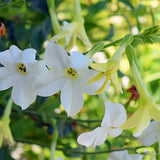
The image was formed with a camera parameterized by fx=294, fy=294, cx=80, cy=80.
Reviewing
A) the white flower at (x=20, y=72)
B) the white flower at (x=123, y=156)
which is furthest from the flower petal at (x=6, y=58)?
the white flower at (x=123, y=156)

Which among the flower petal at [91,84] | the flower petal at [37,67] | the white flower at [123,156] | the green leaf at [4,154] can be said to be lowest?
the green leaf at [4,154]

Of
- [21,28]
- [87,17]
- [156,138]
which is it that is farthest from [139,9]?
[156,138]

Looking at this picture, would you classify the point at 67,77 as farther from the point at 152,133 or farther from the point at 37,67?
the point at 152,133

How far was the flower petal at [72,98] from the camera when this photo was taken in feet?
1.38

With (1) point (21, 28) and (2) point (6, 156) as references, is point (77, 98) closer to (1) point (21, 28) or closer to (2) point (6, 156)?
(2) point (6, 156)

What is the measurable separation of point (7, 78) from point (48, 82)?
0.26 ft

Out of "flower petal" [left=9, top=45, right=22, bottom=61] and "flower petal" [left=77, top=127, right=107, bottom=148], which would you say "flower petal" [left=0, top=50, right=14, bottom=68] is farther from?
"flower petal" [left=77, top=127, right=107, bottom=148]

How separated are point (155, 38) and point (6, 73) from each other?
231 millimetres

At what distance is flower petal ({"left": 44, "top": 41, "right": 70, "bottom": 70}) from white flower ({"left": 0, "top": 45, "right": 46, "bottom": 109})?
0.05 feet

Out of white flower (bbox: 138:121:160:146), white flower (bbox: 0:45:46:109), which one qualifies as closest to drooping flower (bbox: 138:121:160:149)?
white flower (bbox: 138:121:160:146)

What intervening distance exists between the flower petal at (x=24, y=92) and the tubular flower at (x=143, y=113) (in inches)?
5.4

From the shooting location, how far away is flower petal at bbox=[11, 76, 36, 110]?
42 cm

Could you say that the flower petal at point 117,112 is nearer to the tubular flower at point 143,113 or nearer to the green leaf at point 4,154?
the tubular flower at point 143,113

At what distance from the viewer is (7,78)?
445mm
